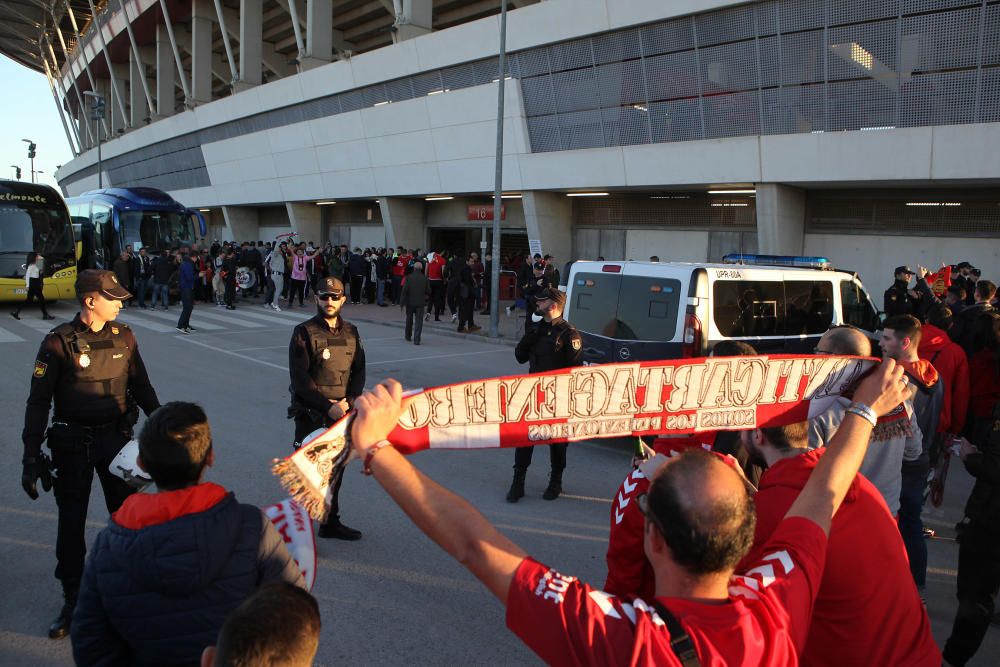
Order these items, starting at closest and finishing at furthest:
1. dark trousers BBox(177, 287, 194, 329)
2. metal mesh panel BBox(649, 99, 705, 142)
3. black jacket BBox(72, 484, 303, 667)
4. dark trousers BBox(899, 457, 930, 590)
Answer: black jacket BBox(72, 484, 303, 667)
dark trousers BBox(899, 457, 930, 590)
dark trousers BBox(177, 287, 194, 329)
metal mesh panel BBox(649, 99, 705, 142)

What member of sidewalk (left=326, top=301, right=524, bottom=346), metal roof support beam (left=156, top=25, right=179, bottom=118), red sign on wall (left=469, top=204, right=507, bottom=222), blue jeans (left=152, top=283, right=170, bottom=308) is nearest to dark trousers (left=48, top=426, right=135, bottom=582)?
sidewalk (left=326, top=301, right=524, bottom=346)

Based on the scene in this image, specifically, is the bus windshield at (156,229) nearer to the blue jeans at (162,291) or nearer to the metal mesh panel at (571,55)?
the blue jeans at (162,291)

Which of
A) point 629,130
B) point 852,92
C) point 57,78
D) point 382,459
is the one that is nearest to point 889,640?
point 382,459

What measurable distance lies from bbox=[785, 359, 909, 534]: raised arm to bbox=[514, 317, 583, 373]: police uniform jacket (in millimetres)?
4080

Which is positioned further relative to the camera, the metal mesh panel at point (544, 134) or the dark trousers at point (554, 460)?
the metal mesh panel at point (544, 134)

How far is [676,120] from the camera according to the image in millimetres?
19594

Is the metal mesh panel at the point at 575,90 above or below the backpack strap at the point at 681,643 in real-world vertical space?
above

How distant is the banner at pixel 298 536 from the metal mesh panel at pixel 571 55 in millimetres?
20946

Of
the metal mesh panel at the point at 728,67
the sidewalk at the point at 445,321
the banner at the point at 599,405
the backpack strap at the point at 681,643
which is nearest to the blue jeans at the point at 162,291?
the sidewalk at the point at 445,321

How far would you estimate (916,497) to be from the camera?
440cm

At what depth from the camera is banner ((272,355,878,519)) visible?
6.03 feet

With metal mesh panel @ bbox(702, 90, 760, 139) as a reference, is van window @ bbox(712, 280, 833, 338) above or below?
below

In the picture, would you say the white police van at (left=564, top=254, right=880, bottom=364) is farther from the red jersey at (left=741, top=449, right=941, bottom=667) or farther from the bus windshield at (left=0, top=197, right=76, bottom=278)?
the bus windshield at (left=0, top=197, right=76, bottom=278)

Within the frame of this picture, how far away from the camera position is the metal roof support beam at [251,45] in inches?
1430
